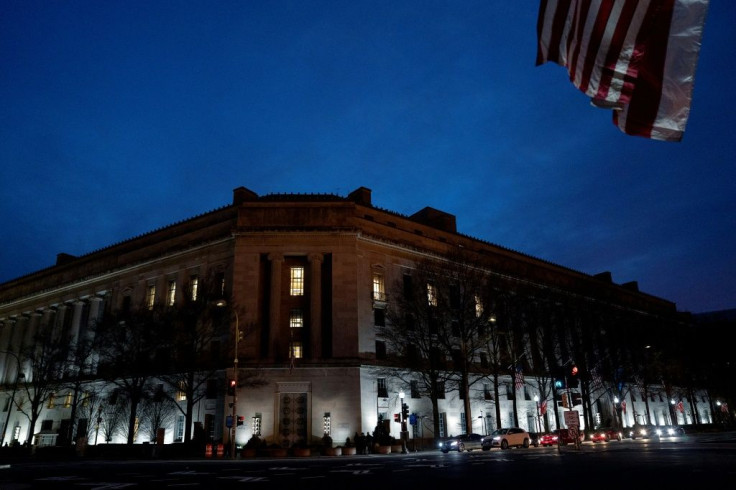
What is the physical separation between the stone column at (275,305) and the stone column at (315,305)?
3138 mm

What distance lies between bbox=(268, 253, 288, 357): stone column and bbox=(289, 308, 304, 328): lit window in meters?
1.46

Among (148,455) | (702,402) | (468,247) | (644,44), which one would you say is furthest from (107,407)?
(702,402)

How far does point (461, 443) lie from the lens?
42.5 meters

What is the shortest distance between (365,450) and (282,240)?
22.4 m

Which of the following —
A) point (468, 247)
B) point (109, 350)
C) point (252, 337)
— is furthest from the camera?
point (468, 247)

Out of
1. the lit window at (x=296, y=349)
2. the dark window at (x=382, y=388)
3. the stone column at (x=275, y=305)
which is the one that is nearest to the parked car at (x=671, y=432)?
the dark window at (x=382, y=388)

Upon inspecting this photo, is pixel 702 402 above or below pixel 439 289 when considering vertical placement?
below

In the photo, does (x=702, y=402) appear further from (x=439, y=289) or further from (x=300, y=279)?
(x=300, y=279)

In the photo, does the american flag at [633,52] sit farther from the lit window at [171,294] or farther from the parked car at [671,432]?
the parked car at [671,432]

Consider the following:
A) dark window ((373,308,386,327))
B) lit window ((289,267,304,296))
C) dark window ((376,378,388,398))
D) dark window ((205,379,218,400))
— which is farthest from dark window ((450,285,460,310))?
dark window ((205,379,218,400))

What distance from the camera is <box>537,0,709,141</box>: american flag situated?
660 centimetres

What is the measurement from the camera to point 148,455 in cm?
4466

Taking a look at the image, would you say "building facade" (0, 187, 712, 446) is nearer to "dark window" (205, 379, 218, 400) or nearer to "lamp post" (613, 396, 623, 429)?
"dark window" (205, 379, 218, 400)

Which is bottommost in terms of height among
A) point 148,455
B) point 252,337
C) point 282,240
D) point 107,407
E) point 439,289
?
point 148,455
